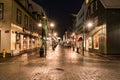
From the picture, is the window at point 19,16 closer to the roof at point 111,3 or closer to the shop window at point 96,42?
the roof at point 111,3

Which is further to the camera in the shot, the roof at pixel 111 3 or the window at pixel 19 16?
the window at pixel 19 16

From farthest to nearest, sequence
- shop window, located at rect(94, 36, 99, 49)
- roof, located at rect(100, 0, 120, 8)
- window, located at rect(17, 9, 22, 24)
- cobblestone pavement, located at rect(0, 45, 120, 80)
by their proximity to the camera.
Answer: shop window, located at rect(94, 36, 99, 49) → window, located at rect(17, 9, 22, 24) → roof, located at rect(100, 0, 120, 8) → cobblestone pavement, located at rect(0, 45, 120, 80)

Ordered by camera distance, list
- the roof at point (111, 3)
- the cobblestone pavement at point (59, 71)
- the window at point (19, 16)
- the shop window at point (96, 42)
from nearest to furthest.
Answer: the cobblestone pavement at point (59, 71) → the roof at point (111, 3) → the window at point (19, 16) → the shop window at point (96, 42)

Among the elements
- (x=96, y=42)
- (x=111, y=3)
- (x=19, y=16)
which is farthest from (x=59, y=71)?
(x=96, y=42)

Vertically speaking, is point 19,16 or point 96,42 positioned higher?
point 19,16

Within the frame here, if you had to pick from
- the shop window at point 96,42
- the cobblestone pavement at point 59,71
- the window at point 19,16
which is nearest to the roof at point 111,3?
the shop window at point 96,42

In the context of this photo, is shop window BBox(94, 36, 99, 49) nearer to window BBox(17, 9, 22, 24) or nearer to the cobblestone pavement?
window BBox(17, 9, 22, 24)

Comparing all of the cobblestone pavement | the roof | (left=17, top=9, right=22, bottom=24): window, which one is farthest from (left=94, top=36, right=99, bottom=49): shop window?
the cobblestone pavement

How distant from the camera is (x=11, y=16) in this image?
26891 mm

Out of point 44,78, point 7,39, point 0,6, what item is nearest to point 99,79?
point 44,78

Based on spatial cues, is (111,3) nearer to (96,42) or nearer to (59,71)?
(96,42)

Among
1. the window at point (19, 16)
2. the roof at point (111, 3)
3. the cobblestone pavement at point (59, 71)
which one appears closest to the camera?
the cobblestone pavement at point (59, 71)

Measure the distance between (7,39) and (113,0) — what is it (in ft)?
56.0

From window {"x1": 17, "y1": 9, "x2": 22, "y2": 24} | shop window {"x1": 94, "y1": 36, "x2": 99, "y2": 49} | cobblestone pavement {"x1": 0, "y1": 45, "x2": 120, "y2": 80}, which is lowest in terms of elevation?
cobblestone pavement {"x1": 0, "y1": 45, "x2": 120, "y2": 80}
